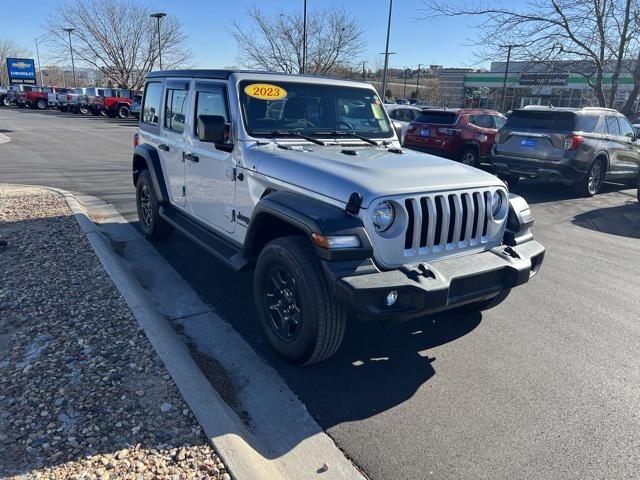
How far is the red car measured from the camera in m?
12.5

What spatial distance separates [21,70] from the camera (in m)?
57.0

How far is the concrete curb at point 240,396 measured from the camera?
2545mm

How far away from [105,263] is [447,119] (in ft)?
33.3

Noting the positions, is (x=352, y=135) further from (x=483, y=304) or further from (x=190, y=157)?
(x=483, y=304)

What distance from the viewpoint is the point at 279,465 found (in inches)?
102

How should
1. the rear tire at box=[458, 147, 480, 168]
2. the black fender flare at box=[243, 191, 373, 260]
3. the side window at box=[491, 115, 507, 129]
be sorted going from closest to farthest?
the black fender flare at box=[243, 191, 373, 260] → the rear tire at box=[458, 147, 480, 168] → the side window at box=[491, 115, 507, 129]

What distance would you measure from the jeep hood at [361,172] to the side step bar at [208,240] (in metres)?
0.75

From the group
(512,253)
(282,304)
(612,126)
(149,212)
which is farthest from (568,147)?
(282,304)

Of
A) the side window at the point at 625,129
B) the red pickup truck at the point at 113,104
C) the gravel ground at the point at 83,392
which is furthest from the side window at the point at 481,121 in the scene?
the red pickup truck at the point at 113,104

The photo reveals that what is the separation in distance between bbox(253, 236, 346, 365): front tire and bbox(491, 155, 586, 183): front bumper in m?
8.07

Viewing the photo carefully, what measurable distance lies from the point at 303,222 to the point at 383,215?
509 millimetres

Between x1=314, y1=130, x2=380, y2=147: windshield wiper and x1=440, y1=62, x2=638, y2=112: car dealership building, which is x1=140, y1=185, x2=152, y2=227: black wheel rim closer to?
x1=314, y1=130, x2=380, y2=147: windshield wiper

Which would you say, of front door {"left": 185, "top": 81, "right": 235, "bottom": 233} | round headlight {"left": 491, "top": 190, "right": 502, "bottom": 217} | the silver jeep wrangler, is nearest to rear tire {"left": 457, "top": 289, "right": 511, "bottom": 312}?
the silver jeep wrangler

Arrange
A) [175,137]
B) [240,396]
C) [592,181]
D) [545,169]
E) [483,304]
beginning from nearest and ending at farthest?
[240,396], [483,304], [175,137], [545,169], [592,181]
